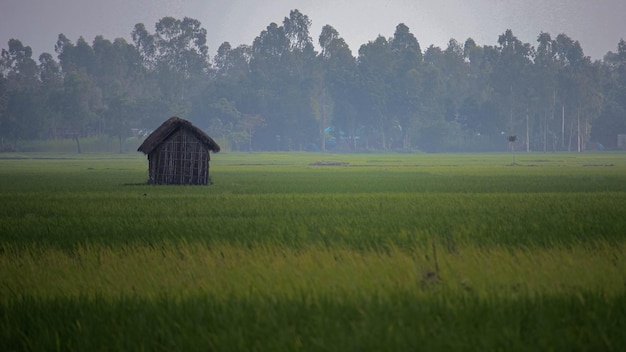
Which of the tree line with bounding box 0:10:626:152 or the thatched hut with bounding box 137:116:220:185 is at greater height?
the tree line with bounding box 0:10:626:152

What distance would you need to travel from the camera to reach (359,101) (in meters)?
105

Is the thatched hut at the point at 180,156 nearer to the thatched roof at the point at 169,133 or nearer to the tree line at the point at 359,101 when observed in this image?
the thatched roof at the point at 169,133

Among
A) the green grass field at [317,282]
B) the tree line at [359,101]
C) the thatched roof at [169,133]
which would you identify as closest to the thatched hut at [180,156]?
the thatched roof at [169,133]

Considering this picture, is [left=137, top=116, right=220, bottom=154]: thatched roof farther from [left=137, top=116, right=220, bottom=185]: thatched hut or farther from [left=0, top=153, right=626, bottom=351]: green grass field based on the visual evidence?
[left=0, top=153, right=626, bottom=351]: green grass field

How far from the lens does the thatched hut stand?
28.2 m

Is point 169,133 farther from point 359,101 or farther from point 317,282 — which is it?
point 359,101

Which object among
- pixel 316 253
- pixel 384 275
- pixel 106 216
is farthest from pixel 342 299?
pixel 106 216

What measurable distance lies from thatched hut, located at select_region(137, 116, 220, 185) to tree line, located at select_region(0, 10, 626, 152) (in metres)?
65.0

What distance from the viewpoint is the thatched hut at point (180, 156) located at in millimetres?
28203

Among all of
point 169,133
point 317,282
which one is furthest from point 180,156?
point 317,282

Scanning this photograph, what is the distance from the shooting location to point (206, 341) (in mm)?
4887

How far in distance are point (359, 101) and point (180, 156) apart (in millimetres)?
78305

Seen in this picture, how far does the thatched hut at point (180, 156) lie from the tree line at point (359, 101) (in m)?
65.0

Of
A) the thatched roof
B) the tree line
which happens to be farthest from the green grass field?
the tree line
